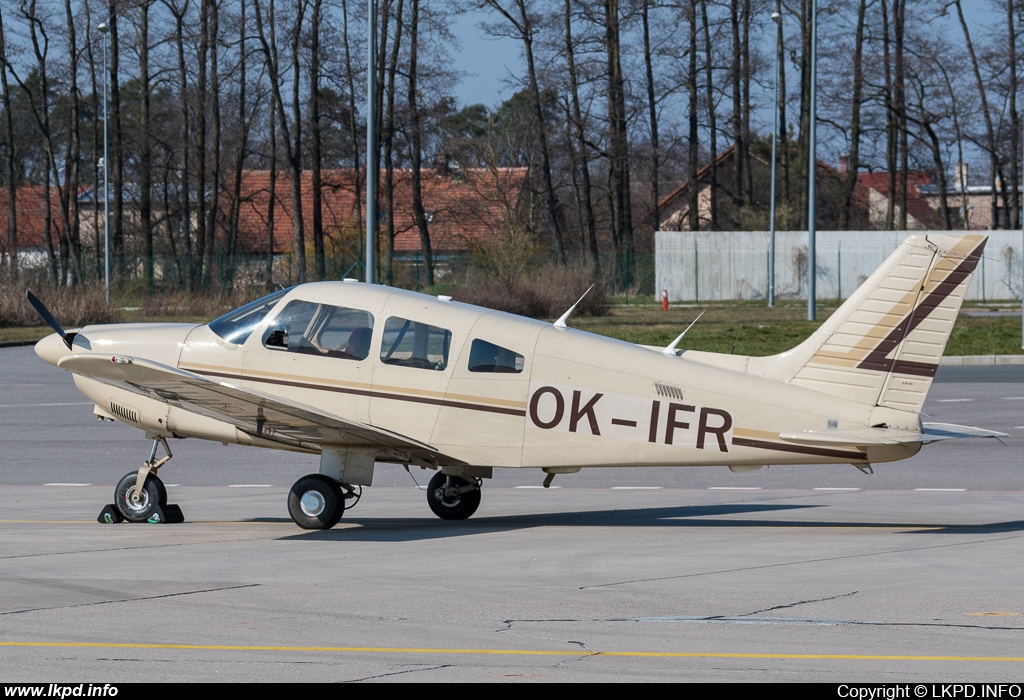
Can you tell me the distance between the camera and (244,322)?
36.2 ft

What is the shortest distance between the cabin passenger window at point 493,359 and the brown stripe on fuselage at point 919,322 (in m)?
2.95

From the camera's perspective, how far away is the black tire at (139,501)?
1127cm

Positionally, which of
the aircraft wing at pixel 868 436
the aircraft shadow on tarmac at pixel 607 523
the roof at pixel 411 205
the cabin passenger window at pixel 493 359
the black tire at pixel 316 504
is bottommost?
the aircraft shadow on tarmac at pixel 607 523

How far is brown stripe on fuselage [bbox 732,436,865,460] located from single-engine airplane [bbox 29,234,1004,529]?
0.04 ft

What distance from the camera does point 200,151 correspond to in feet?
208

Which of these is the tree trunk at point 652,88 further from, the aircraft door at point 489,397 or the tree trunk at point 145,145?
the aircraft door at point 489,397

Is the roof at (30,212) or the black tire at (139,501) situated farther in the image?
the roof at (30,212)

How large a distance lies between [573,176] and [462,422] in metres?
58.2

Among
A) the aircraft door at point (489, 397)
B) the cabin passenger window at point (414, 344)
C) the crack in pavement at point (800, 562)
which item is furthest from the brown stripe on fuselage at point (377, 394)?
the crack in pavement at point (800, 562)

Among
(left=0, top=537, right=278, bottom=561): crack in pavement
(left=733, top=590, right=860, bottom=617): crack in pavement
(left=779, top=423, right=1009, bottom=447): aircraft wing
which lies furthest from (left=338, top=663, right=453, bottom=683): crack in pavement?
(left=779, top=423, right=1009, bottom=447): aircraft wing

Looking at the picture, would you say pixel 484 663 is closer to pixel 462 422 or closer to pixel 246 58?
pixel 462 422

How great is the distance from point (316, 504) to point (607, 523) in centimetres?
270

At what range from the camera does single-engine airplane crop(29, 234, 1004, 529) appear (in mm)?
9992
